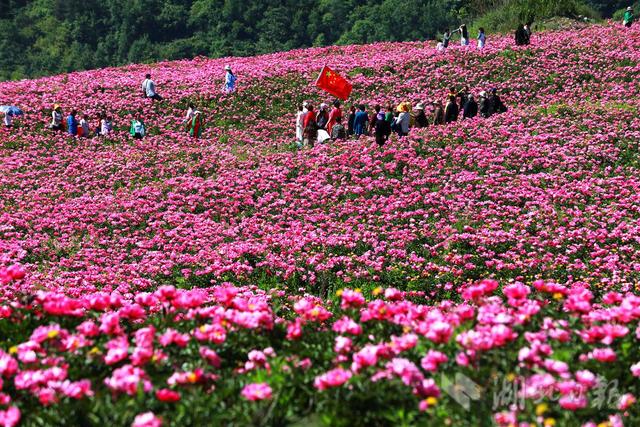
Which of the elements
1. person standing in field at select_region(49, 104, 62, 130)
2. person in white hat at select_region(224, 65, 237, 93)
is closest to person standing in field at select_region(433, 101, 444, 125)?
person in white hat at select_region(224, 65, 237, 93)

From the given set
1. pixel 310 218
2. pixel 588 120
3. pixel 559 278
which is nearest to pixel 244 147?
pixel 310 218

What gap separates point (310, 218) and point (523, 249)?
4.81m

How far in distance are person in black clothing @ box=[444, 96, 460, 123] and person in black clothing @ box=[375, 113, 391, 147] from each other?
3.50 m

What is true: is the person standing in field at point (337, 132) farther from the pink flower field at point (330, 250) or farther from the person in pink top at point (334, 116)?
the pink flower field at point (330, 250)

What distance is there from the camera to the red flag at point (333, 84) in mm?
21562

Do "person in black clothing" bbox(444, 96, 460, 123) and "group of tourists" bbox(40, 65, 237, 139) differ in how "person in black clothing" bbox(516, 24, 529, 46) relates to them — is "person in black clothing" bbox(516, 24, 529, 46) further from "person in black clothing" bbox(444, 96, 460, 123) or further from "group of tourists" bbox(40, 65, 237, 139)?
"group of tourists" bbox(40, 65, 237, 139)

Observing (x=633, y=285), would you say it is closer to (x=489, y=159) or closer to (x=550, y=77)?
(x=489, y=159)

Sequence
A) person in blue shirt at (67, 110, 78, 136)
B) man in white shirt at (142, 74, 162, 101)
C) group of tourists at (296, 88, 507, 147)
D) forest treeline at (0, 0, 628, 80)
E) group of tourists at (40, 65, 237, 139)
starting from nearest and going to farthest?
1. group of tourists at (296, 88, 507, 147)
2. group of tourists at (40, 65, 237, 139)
3. person in blue shirt at (67, 110, 78, 136)
4. man in white shirt at (142, 74, 162, 101)
5. forest treeline at (0, 0, 628, 80)

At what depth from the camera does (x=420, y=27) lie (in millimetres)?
124375

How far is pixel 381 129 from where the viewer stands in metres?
18.6

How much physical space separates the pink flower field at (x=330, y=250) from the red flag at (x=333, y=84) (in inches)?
101

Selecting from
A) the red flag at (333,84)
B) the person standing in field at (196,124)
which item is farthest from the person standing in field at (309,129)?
the person standing in field at (196,124)

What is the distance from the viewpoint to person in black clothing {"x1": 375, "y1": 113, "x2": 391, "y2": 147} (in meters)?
18.5

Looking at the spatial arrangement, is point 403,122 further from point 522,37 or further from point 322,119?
point 522,37
